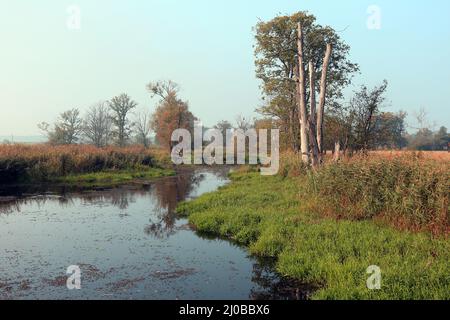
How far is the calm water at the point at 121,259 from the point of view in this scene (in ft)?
21.6

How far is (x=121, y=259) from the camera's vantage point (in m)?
8.37

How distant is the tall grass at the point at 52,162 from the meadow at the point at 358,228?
1456 centimetres

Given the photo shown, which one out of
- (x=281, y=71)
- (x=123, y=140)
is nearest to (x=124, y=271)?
(x=281, y=71)

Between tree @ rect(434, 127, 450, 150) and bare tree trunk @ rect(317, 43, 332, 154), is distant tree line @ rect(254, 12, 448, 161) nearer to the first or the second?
bare tree trunk @ rect(317, 43, 332, 154)

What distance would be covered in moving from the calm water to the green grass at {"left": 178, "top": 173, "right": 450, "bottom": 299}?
518 millimetres

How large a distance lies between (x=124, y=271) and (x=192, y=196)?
34.0ft

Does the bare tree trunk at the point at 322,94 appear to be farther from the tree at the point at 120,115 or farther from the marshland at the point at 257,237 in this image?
the tree at the point at 120,115

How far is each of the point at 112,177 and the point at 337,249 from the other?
20101mm

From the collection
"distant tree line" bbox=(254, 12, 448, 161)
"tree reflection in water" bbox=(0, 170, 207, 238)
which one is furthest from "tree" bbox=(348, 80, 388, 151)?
"tree reflection in water" bbox=(0, 170, 207, 238)

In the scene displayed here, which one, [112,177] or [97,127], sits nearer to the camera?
[112,177]

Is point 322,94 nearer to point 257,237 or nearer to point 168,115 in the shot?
point 257,237

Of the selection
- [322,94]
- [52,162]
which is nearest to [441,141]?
[322,94]
